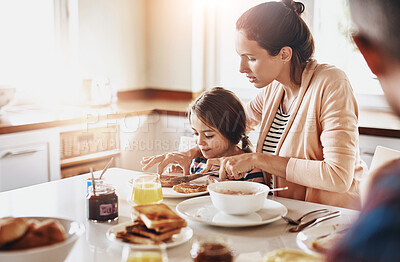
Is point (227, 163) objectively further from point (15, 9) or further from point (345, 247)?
point (15, 9)

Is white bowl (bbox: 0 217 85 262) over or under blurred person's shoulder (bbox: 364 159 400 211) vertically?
under

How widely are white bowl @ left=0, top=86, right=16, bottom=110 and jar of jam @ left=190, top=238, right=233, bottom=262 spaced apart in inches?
90.4

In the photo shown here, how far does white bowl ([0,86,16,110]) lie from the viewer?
9.29 ft

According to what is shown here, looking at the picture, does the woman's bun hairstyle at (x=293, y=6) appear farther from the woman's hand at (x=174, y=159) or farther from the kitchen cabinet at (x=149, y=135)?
the kitchen cabinet at (x=149, y=135)

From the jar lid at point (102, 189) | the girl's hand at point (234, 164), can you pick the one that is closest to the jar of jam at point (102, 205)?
the jar lid at point (102, 189)

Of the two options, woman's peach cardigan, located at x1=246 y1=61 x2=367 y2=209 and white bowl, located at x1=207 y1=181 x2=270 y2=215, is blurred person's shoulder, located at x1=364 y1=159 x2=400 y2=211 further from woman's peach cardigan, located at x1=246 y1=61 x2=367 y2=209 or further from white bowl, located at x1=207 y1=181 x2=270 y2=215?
woman's peach cardigan, located at x1=246 y1=61 x2=367 y2=209

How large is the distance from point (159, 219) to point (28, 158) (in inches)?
67.8

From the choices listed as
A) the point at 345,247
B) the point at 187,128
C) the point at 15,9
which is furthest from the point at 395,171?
the point at 15,9

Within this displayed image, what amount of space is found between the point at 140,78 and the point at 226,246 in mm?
3188

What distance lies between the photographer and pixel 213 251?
0.82 m

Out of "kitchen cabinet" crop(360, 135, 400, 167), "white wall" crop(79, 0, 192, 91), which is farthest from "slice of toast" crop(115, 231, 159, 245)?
"white wall" crop(79, 0, 192, 91)

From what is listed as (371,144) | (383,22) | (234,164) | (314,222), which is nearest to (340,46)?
(371,144)

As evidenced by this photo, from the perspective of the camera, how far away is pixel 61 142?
2.81 m

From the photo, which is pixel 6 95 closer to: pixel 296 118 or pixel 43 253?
pixel 296 118
